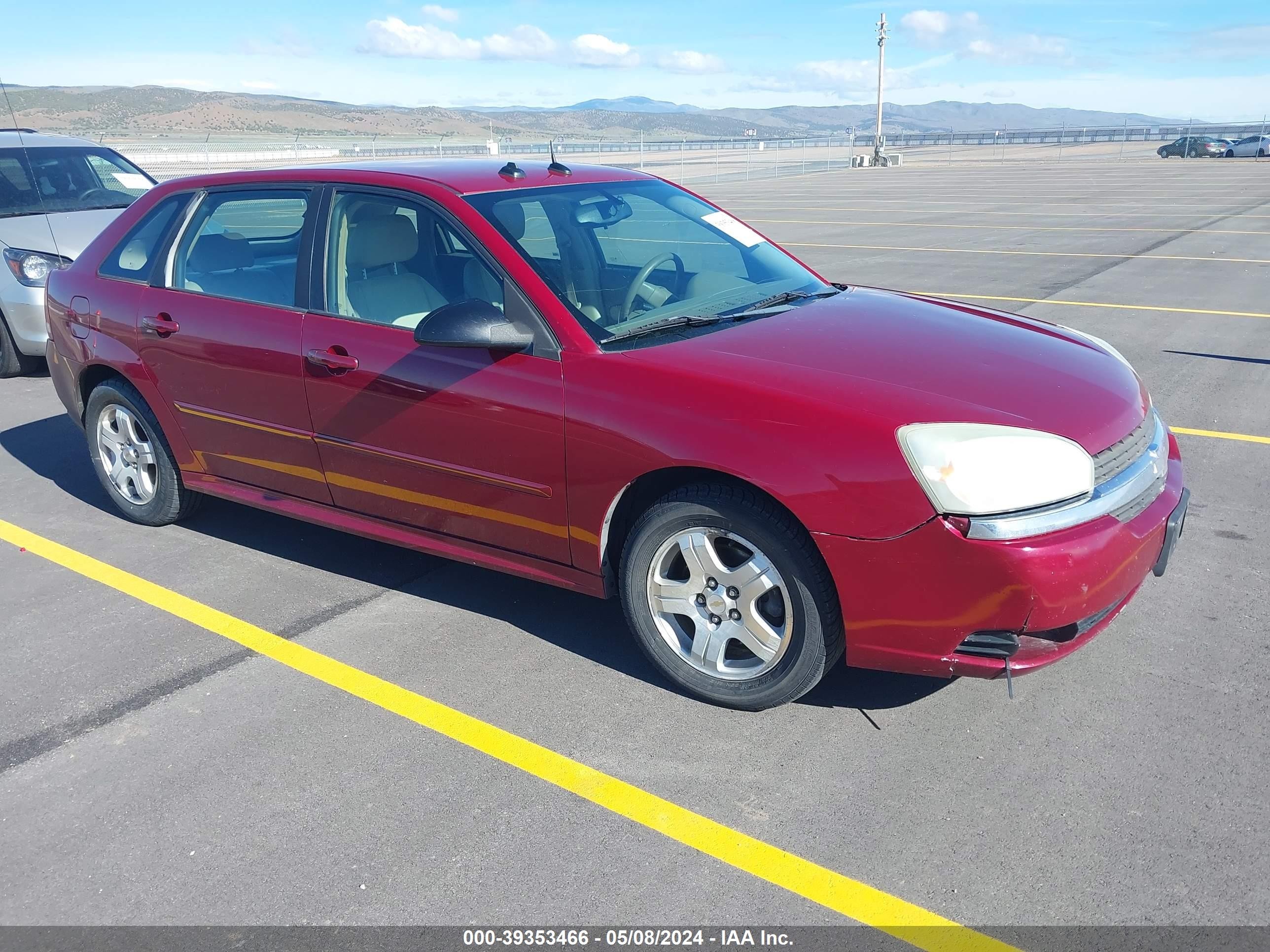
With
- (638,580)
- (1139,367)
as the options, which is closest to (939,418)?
(638,580)

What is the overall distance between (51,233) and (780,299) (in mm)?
6722

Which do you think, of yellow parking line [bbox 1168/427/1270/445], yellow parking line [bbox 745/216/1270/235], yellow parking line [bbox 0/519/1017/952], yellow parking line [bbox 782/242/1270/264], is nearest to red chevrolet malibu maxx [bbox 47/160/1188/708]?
yellow parking line [bbox 0/519/1017/952]

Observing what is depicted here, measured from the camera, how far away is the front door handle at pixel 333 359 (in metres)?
3.96

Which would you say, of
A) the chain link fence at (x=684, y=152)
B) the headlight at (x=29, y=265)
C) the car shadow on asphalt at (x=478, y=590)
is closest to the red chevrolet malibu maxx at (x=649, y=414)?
the car shadow on asphalt at (x=478, y=590)

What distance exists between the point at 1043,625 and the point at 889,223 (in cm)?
1800

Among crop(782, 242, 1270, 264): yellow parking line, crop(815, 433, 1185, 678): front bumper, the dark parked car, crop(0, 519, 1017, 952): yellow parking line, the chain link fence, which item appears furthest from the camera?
the dark parked car

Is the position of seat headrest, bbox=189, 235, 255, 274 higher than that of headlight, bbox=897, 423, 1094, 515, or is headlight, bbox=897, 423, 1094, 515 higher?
seat headrest, bbox=189, 235, 255, 274

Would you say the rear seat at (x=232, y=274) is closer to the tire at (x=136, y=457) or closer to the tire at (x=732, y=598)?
the tire at (x=136, y=457)

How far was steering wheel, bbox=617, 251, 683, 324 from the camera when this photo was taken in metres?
3.77

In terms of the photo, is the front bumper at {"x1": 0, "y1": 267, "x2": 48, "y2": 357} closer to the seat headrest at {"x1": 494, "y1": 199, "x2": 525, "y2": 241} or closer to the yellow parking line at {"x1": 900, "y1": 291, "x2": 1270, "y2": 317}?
the seat headrest at {"x1": 494, "y1": 199, "x2": 525, "y2": 241}

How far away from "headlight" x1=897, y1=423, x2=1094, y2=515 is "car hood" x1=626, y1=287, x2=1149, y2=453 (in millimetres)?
53

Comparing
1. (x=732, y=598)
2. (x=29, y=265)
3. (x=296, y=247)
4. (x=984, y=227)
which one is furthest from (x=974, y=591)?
(x=984, y=227)

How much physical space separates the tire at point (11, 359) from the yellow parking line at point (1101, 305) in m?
7.53

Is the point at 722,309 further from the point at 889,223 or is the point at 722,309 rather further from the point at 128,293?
the point at 889,223
